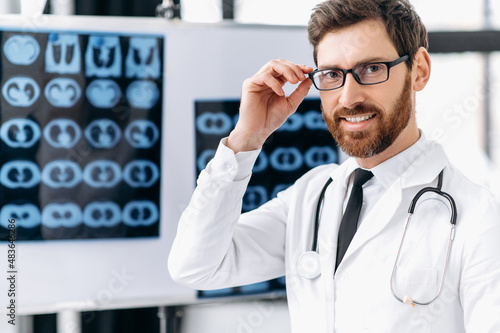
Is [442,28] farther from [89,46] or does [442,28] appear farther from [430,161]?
[89,46]

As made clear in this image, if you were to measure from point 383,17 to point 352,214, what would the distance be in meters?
0.51

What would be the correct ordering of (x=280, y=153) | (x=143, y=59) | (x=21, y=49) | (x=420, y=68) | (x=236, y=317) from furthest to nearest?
1. (x=236, y=317)
2. (x=280, y=153)
3. (x=143, y=59)
4. (x=21, y=49)
5. (x=420, y=68)

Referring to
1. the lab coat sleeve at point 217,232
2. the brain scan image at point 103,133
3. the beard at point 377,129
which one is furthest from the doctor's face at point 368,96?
the brain scan image at point 103,133

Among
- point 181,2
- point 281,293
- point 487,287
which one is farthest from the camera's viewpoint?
point 181,2

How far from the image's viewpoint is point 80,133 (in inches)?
60.6

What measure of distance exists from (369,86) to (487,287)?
53 cm

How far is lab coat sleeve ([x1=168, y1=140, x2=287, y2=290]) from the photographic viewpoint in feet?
3.87

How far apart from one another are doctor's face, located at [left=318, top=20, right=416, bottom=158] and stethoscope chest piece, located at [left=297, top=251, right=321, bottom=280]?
0.29m

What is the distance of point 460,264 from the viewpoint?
101 centimetres

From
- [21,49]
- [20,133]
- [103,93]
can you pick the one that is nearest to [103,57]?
[103,93]

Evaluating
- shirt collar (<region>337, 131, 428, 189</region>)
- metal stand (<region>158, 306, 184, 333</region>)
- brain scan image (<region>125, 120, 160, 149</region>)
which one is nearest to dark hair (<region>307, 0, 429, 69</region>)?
shirt collar (<region>337, 131, 428, 189</region>)

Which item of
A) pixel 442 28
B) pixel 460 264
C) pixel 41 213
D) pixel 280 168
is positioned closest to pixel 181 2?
pixel 280 168

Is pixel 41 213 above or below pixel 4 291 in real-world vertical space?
above

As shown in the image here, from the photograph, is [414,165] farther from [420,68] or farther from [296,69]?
[296,69]
